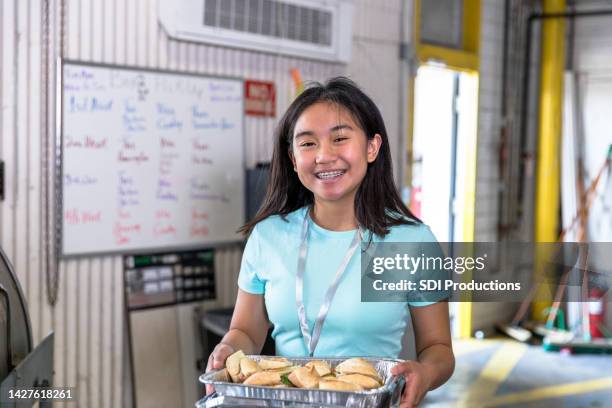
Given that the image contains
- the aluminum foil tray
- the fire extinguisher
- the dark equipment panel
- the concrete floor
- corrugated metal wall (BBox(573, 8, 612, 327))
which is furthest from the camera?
corrugated metal wall (BBox(573, 8, 612, 327))

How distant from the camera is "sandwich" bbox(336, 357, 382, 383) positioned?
4.99 feet

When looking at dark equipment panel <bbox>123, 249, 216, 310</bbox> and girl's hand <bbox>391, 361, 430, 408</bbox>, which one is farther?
dark equipment panel <bbox>123, 249, 216, 310</bbox>

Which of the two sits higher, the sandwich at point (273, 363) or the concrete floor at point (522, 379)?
the sandwich at point (273, 363)

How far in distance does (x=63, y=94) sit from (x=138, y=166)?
505 millimetres

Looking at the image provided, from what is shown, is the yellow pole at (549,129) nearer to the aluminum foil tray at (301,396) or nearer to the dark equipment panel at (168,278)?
the dark equipment panel at (168,278)

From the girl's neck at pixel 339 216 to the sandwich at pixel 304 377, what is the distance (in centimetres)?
45

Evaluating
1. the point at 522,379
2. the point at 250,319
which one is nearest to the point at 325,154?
the point at 250,319

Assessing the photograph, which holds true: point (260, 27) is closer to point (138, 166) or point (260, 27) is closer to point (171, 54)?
point (171, 54)

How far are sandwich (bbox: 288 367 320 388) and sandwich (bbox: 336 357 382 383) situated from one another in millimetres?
62

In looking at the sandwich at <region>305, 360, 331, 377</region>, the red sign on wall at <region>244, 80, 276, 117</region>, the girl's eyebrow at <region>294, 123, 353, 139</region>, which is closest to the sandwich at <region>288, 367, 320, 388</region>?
the sandwich at <region>305, 360, 331, 377</region>

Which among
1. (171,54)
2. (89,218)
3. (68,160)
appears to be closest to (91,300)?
(89,218)

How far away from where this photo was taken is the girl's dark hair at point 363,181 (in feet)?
5.95

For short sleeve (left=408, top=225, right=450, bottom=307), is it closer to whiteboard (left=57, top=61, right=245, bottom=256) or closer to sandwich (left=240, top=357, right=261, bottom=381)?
sandwich (left=240, top=357, right=261, bottom=381)

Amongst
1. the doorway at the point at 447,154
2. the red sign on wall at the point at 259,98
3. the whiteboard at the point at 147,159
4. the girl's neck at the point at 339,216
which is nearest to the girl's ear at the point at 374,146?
the girl's neck at the point at 339,216
